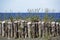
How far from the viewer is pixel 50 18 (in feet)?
33.5

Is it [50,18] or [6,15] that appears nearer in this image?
[50,18]

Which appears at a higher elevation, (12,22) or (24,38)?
(12,22)

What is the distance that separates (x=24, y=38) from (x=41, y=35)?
778mm

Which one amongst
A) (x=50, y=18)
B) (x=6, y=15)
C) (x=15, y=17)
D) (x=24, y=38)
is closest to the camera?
(x=24, y=38)

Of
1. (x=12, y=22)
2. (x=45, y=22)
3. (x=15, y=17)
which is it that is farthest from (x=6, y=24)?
(x=45, y=22)

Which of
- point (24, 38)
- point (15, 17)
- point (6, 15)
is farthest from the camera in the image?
point (6, 15)

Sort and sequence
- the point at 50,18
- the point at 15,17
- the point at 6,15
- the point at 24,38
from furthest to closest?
the point at 6,15
the point at 15,17
the point at 50,18
the point at 24,38

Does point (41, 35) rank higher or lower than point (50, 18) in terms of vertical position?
lower

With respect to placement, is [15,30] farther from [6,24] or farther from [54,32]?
[54,32]

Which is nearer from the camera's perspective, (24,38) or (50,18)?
(24,38)

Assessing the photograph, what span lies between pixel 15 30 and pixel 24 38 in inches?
23.7

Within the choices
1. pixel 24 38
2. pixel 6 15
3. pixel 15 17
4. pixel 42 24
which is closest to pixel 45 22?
pixel 42 24

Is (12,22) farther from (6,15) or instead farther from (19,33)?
(6,15)

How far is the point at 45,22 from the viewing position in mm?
9812
